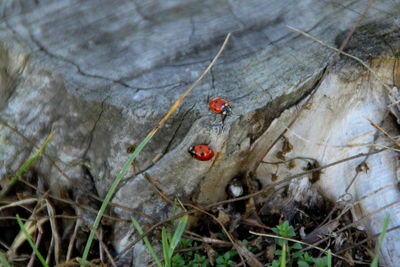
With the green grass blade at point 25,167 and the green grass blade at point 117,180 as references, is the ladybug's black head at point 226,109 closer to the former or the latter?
the green grass blade at point 117,180

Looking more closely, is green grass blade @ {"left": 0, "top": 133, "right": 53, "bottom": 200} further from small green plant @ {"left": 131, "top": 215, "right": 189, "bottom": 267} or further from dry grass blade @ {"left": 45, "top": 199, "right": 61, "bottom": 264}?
small green plant @ {"left": 131, "top": 215, "right": 189, "bottom": 267}

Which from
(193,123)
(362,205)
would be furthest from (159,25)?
(362,205)

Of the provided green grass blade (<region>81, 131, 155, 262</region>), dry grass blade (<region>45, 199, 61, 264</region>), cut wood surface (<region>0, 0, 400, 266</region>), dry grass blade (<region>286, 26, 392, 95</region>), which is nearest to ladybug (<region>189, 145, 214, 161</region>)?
cut wood surface (<region>0, 0, 400, 266</region>)

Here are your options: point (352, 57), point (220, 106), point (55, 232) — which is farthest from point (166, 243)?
point (352, 57)

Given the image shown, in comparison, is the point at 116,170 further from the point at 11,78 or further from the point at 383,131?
the point at 383,131

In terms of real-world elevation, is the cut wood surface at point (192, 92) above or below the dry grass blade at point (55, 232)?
above

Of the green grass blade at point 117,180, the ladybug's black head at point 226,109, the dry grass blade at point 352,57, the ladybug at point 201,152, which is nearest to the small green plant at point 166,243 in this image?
the green grass blade at point 117,180
